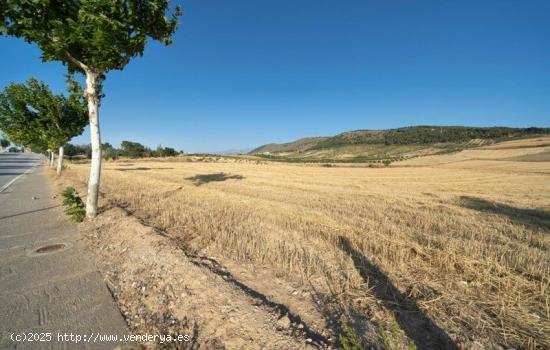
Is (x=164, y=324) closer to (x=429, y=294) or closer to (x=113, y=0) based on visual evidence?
(x=429, y=294)

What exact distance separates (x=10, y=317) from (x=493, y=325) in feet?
21.0

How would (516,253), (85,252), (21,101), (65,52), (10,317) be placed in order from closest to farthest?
(10,317) < (516,253) < (85,252) < (65,52) < (21,101)

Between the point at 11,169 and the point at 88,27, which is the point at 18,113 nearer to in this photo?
the point at 88,27

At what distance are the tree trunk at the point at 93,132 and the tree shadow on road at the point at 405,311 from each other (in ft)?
27.4

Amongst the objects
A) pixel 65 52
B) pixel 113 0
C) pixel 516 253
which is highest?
pixel 113 0

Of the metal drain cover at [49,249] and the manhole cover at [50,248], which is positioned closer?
the metal drain cover at [49,249]

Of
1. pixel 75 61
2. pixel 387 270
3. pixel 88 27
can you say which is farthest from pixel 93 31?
pixel 387 270

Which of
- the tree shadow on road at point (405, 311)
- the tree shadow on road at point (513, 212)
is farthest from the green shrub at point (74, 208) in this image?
the tree shadow on road at point (513, 212)

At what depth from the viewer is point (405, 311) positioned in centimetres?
378

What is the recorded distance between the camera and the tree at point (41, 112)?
1947cm

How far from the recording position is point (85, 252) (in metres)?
6.29

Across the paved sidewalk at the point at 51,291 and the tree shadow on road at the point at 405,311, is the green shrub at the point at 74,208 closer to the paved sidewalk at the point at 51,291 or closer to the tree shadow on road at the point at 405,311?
the paved sidewalk at the point at 51,291

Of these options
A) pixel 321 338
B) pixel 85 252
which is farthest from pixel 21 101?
pixel 321 338

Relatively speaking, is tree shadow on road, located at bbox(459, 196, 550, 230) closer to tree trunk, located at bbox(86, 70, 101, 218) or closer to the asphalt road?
tree trunk, located at bbox(86, 70, 101, 218)
